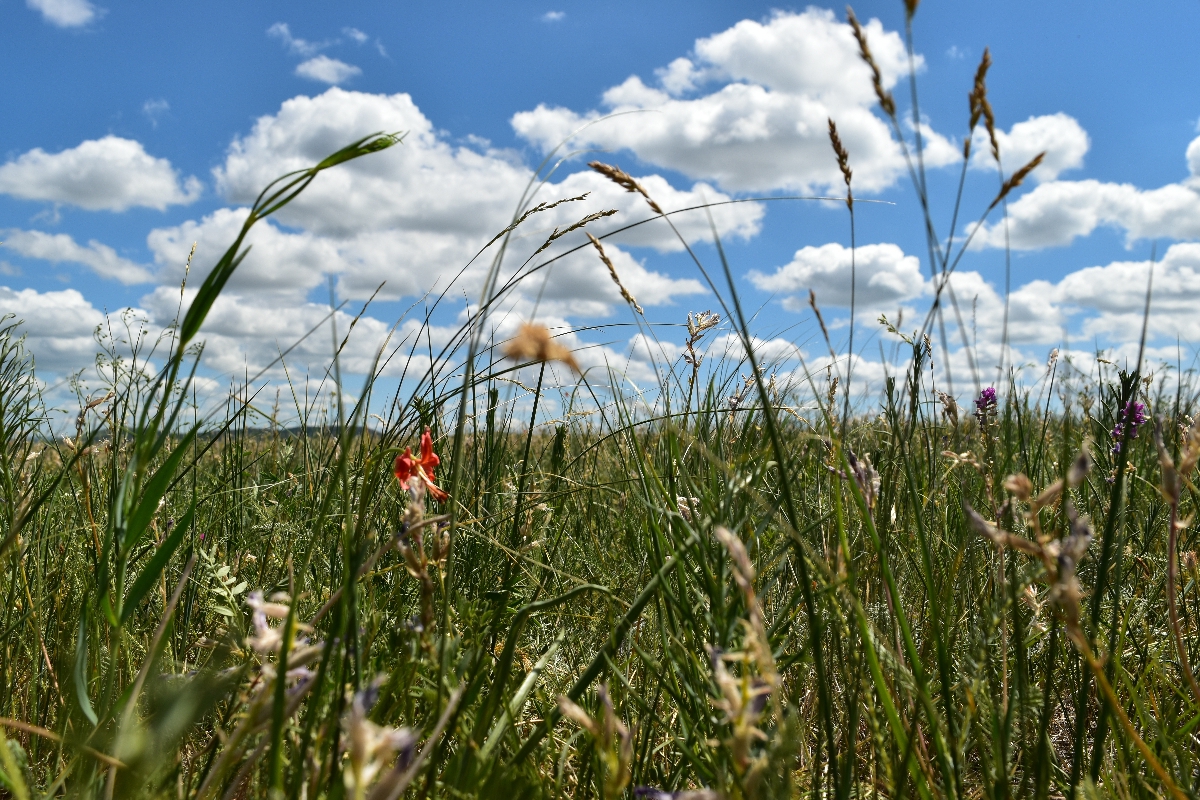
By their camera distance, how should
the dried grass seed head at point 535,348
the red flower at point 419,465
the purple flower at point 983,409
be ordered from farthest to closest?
the purple flower at point 983,409 < the red flower at point 419,465 < the dried grass seed head at point 535,348

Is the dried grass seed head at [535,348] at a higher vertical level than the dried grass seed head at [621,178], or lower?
lower

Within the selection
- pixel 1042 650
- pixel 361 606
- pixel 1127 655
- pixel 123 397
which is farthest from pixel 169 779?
pixel 1127 655

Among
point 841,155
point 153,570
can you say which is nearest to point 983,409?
point 841,155

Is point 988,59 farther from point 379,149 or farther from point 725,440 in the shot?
point 725,440

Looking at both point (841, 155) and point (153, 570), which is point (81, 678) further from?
point (841, 155)

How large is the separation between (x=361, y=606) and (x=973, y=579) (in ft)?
3.83

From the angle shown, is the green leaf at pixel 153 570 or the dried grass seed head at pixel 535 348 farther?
the green leaf at pixel 153 570

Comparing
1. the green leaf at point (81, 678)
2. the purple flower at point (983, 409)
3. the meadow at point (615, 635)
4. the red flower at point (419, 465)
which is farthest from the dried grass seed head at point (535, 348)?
the purple flower at point (983, 409)

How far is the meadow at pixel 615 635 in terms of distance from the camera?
882 millimetres

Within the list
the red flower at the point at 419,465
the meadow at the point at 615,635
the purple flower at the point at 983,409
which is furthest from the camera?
the purple flower at the point at 983,409

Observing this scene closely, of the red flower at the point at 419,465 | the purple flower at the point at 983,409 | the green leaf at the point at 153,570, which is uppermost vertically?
the purple flower at the point at 983,409

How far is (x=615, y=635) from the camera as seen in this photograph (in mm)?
998

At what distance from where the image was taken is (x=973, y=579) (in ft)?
5.17

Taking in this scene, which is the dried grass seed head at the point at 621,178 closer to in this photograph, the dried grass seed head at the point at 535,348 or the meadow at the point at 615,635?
the meadow at the point at 615,635
